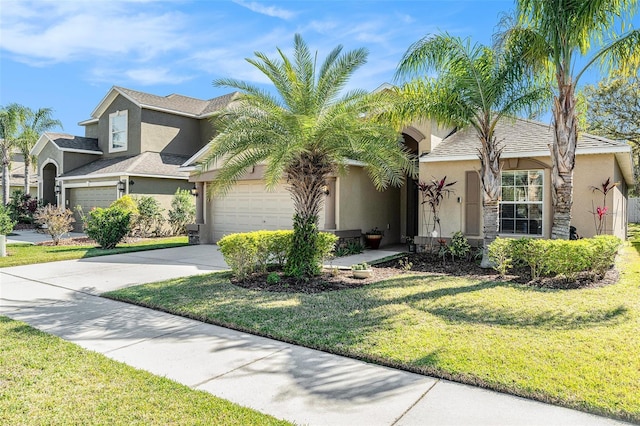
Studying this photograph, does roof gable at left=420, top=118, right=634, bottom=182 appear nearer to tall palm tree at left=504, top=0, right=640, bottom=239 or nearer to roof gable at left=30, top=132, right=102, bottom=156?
tall palm tree at left=504, top=0, right=640, bottom=239

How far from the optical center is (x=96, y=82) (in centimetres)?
2562

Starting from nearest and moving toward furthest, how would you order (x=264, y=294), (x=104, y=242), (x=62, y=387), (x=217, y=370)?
(x=62, y=387) → (x=217, y=370) → (x=264, y=294) → (x=104, y=242)

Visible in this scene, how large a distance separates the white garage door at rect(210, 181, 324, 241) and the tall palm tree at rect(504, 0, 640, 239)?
24.6 feet

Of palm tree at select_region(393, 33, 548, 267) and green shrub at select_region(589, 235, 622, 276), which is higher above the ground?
palm tree at select_region(393, 33, 548, 267)

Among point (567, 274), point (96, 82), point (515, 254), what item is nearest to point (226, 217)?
point (515, 254)

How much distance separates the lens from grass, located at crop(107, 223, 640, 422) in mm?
4117

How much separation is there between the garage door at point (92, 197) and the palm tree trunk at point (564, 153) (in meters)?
20.2

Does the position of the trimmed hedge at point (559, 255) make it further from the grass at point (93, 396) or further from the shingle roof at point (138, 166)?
the shingle roof at point (138, 166)

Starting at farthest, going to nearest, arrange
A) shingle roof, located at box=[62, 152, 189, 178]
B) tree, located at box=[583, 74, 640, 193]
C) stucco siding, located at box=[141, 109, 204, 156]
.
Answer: tree, located at box=[583, 74, 640, 193] < stucco siding, located at box=[141, 109, 204, 156] < shingle roof, located at box=[62, 152, 189, 178]

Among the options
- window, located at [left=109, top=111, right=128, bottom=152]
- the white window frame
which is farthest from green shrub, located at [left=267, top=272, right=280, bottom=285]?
window, located at [left=109, top=111, right=128, bottom=152]

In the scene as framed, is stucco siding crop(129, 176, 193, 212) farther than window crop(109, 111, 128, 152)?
No

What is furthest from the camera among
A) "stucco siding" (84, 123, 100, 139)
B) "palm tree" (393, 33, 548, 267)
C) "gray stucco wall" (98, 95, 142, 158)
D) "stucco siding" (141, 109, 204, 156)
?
"stucco siding" (84, 123, 100, 139)

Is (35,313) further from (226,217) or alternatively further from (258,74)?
(226,217)

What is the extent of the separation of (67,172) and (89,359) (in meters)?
23.8
